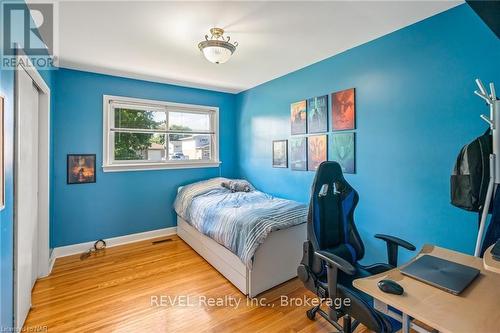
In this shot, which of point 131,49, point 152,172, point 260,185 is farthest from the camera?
point 260,185

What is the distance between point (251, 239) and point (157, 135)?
2.65 metres

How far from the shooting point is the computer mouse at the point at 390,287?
1.07 metres

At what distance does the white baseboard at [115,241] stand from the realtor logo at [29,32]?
233 centimetres

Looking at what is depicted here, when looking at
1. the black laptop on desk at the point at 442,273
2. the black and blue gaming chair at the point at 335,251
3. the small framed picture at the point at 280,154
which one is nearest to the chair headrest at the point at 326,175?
the black and blue gaming chair at the point at 335,251

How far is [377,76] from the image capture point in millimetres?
2557

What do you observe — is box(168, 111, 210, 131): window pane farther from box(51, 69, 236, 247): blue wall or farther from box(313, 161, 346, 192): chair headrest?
box(313, 161, 346, 192): chair headrest

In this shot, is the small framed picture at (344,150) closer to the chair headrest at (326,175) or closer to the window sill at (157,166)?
the chair headrest at (326,175)

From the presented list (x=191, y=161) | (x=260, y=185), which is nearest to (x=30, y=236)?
(x=191, y=161)

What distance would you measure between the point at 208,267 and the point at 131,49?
8.92 feet

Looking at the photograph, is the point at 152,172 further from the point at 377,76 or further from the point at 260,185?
the point at 377,76

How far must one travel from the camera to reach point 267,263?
246 centimetres

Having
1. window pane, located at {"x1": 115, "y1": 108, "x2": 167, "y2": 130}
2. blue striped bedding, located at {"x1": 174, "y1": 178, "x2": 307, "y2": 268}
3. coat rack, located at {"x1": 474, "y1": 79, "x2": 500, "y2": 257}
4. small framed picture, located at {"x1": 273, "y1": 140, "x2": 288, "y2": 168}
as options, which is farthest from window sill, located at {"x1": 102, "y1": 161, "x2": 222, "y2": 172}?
coat rack, located at {"x1": 474, "y1": 79, "x2": 500, "y2": 257}

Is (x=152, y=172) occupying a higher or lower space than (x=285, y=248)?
higher

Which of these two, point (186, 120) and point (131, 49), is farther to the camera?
point (186, 120)
